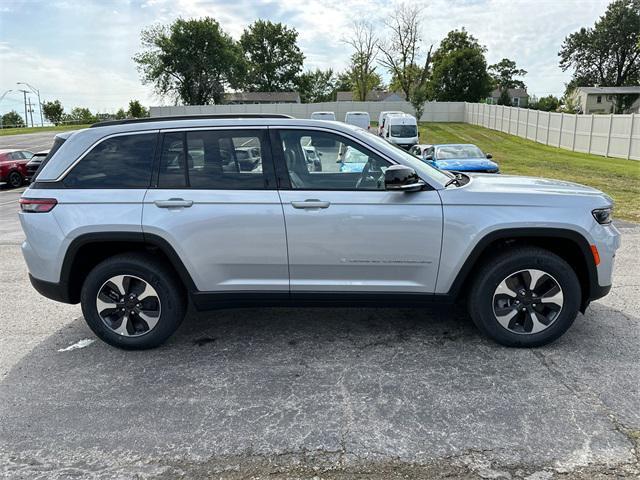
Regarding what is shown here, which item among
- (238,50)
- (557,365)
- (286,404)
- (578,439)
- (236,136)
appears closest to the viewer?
(578,439)

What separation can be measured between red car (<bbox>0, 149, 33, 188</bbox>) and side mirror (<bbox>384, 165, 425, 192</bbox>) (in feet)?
66.1

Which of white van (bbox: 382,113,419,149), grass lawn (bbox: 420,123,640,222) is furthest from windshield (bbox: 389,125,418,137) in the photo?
grass lawn (bbox: 420,123,640,222)

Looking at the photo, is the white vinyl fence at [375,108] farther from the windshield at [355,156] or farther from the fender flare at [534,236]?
the fender flare at [534,236]

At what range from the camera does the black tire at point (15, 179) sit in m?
19.5

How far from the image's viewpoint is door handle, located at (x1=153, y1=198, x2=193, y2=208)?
382 cm

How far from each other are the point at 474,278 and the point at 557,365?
0.87 meters

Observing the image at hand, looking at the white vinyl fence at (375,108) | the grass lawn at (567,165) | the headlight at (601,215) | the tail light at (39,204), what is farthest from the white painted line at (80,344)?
the white vinyl fence at (375,108)

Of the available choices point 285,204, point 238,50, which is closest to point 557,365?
point 285,204

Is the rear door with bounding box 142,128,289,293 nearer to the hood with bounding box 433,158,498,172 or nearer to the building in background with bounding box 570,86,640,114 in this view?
the hood with bounding box 433,158,498,172

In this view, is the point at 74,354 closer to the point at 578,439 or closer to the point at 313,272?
the point at 313,272

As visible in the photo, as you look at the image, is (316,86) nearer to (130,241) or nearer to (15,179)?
(15,179)

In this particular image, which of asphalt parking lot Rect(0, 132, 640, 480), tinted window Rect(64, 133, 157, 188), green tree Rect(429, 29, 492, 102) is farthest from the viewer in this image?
green tree Rect(429, 29, 492, 102)

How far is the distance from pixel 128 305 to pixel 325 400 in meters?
1.85

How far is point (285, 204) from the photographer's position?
3781 millimetres
